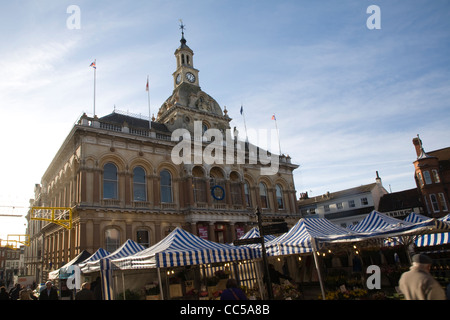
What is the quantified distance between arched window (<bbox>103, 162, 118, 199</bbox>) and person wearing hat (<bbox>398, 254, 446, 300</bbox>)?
23.4 meters

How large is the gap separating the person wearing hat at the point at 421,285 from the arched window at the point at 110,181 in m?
23.4

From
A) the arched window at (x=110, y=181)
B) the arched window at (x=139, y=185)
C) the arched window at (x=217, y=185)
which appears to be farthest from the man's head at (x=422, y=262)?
the arched window at (x=217, y=185)

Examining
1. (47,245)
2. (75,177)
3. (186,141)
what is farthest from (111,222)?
(47,245)

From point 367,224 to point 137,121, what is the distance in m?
23.3

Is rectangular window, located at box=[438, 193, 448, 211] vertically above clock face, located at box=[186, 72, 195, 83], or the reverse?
clock face, located at box=[186, 72, 195, 83]

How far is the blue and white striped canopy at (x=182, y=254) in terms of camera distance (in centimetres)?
1127

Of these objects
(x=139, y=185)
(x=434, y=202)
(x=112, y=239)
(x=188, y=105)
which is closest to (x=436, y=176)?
(x=434, y=202)

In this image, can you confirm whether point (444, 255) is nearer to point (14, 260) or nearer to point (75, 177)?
point (75, 177)

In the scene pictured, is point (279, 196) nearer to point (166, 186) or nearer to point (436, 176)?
point (166, 186)

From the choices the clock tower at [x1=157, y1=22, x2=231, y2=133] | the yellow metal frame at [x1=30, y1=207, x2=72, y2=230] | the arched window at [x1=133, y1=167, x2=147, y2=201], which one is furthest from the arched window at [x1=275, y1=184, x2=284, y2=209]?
the yellow metal frame at [x1=30, y1=207, x2=72, y2=230]

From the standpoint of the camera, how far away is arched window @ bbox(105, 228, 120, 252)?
23.9 m

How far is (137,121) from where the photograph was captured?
106 feet

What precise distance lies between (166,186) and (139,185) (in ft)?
8.40

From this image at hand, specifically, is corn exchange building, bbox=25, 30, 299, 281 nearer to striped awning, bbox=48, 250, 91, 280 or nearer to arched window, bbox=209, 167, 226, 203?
arched window, bbox=209, 167, 226, 203
